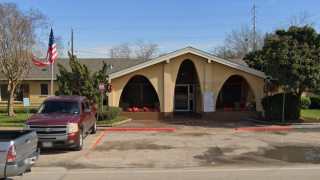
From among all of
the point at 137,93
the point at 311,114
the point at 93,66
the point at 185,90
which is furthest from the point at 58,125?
the point at 311,114

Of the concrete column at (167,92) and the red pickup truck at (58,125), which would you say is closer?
the red pickup truck at (58,125)

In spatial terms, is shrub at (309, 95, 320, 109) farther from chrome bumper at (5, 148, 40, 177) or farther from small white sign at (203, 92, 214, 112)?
chrome bumper at (5, 148, 40, 177)

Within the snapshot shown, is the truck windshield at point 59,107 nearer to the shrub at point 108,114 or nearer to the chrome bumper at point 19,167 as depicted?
the chrome bumper at point 19,167

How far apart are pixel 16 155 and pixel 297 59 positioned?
503 inches

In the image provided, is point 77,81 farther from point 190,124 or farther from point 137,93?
point 190,124

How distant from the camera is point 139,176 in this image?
650cm

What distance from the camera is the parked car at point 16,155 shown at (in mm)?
4859

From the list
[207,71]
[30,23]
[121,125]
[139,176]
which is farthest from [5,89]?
[139,176]

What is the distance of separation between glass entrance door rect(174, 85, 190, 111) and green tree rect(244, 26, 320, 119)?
308 inches

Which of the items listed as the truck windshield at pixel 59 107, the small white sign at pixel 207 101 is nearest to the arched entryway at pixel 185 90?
the small white sign at pixel 207 101

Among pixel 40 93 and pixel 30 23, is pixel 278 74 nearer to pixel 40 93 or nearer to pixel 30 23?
pixel 30 23

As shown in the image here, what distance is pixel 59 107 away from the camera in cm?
988

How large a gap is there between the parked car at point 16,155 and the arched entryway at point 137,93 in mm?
15088

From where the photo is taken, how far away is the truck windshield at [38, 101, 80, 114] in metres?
9.69
